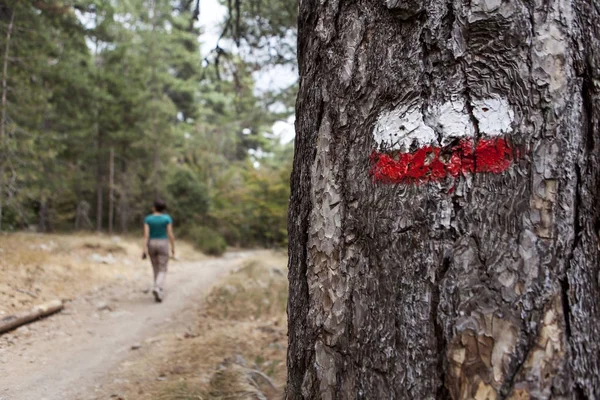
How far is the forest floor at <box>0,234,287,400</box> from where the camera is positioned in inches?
99.3

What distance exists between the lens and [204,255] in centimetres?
1827

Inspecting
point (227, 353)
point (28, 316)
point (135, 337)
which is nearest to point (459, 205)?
point (28, 316)

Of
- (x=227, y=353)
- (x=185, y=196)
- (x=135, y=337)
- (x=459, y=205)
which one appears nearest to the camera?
(x=459, y=205)

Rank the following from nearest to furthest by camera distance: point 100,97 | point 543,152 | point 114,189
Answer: point 543,152 < point 100,97 < point 114,189

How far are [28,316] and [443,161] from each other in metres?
3.20

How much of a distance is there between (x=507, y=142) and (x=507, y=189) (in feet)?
0.47

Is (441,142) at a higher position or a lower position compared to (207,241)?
higher

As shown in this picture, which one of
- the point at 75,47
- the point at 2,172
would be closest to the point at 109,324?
the point at 2,172

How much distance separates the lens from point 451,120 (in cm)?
132

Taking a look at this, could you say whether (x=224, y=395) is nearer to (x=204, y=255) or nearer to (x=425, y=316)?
(x=425, y=316)

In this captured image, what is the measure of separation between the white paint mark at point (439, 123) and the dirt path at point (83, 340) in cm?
199

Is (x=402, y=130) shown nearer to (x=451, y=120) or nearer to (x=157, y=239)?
(x=451, y=120)

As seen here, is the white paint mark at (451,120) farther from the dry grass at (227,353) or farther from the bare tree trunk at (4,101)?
the bare tree trunk at (4,101)

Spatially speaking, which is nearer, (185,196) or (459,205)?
(459,205)
